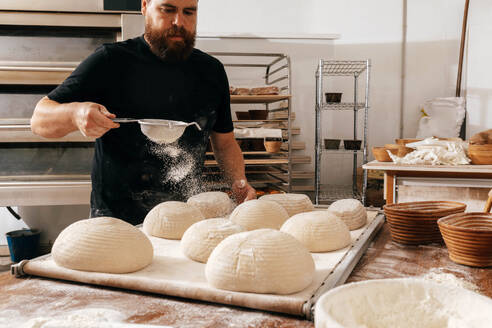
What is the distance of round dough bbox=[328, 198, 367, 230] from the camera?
1488 millimetres

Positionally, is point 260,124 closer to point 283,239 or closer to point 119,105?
point 119,105

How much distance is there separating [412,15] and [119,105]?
3.62 metres

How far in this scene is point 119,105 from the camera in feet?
6.20

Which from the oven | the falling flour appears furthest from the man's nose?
the oven

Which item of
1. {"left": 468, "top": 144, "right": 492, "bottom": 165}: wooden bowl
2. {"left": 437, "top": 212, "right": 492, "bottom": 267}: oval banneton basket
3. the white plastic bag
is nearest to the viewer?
{"left": 437, "top": 212, "right": 492, "bottom": 267}: oval banneton basket

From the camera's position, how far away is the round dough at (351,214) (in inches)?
58.6

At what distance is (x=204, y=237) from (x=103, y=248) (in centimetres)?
27

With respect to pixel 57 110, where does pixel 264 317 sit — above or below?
below

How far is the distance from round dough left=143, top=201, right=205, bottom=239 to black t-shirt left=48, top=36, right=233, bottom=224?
434 mm

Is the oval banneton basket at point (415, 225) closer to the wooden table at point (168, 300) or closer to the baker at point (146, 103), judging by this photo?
the wooden table at point (168, 300)

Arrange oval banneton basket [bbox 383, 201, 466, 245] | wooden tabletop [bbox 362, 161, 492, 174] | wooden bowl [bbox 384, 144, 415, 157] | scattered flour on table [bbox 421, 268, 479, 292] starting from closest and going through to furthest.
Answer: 1. scattered flour on table [bbox 421, 268, 479, 292]
2. oval banneton basket [bbox 383, 201, 466, 245]
3. wooden tabletop [bbox 362, 161, 492, 174]
4. wooden bowl [bbox 384, 144, 415, 157]

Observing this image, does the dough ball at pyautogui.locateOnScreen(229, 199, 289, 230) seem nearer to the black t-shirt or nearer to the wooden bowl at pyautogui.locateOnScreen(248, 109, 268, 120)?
the black t-shirt

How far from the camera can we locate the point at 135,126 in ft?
6.14

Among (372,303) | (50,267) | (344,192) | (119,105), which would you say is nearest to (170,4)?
(119,105)
